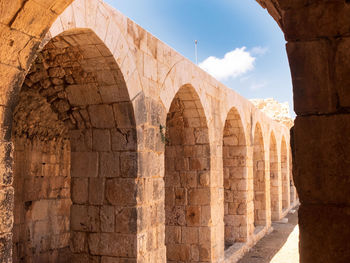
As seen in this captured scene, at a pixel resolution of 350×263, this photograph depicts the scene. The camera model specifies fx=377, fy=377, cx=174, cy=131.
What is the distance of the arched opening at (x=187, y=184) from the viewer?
759 centimetres

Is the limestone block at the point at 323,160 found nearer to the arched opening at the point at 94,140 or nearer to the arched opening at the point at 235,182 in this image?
the arched opening at the point at 94,140

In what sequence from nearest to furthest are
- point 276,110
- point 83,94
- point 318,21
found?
1. point 318,21
2. point 83,94
3. point 276,110

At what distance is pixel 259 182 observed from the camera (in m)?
13.9

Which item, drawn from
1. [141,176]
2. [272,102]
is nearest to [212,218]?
[141,176]

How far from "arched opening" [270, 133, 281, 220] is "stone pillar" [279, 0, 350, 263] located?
48.6 feet

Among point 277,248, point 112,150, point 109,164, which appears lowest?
point 277,248

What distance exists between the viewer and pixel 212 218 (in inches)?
301

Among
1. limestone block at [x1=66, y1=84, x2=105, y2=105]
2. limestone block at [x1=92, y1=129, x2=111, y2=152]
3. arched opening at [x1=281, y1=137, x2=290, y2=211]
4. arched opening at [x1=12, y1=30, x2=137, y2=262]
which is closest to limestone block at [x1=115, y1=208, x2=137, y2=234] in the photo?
arched opening at [x1=12, y1=30, x2=137, y2=262]

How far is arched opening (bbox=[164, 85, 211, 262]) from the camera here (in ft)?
24.9

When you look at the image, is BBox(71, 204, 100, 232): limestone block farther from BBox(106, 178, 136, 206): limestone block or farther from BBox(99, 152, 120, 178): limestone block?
BBox(99, 152, 120, 178): limestone block

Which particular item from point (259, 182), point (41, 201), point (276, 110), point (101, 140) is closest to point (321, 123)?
point (101, 140)

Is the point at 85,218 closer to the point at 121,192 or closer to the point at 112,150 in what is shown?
the point at 121,192

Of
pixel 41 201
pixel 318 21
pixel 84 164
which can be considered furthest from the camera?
pixel 41 201

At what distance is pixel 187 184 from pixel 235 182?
344 cm
